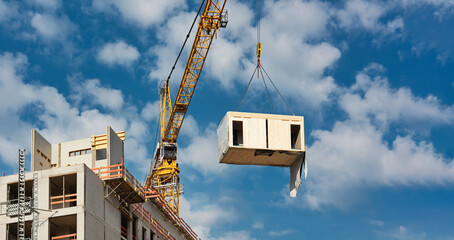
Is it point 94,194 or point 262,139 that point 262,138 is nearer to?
point 262,139

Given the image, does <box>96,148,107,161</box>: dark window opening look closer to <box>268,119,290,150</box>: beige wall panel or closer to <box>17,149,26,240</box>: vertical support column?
<box>17,149,26,240</box>: vertical support column

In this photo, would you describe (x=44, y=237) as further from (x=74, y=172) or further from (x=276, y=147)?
(x=276, y=147)

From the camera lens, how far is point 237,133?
40531 mm

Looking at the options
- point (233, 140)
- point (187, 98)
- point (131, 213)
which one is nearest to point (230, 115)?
point (233, 140)

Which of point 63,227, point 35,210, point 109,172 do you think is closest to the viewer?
point 35,210

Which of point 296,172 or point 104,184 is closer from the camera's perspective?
point 296,172

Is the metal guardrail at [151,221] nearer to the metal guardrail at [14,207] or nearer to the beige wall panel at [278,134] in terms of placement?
the metal guardrail at [14,207]

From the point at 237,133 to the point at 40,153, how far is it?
2181 centimetres

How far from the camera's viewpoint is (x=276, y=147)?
39688 mm

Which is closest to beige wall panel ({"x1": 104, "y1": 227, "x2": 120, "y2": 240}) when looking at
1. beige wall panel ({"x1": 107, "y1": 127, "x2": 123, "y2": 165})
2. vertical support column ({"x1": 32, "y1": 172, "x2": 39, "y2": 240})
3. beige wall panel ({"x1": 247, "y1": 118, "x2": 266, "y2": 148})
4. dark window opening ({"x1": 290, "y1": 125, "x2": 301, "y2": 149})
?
vertical support column ({"x1": 32, "y1": 172, "x2": 39, "y2": 240})

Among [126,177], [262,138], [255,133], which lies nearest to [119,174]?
[126,177]

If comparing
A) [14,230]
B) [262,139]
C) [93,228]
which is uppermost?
[262,139]

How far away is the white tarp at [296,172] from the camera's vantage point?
133 ft

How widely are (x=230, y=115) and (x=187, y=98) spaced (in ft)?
227
